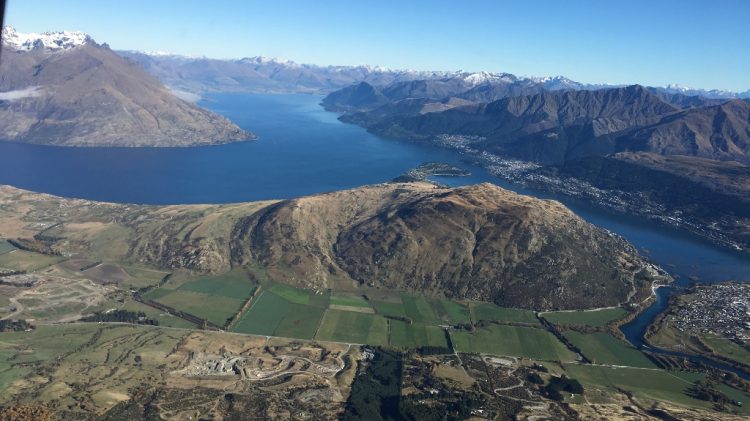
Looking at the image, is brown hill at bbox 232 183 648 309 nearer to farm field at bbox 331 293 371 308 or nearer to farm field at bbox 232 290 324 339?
farm field at bbox 331 293 371 308

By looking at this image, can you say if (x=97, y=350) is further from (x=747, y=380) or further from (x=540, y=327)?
(x=747, y=380)

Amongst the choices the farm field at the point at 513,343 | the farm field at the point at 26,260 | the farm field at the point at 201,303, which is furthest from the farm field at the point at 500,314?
the farm field at the point at 26,260

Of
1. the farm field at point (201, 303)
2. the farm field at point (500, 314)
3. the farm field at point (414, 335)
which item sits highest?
the farm field at point (500, 314)

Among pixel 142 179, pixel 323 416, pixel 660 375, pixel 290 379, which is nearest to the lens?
pixel 323 416

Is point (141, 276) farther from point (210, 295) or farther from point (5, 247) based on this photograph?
point (5, 247)

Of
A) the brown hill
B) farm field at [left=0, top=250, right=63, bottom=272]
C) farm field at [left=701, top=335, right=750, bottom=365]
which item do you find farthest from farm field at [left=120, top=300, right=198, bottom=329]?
farm field at [left=701, top=335, right=750, bottom=365]

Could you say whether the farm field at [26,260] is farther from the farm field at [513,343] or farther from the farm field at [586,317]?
the farm field at [586,317]

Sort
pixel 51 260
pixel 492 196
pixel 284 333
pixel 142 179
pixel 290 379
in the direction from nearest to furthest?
pixel 290 379 < pixel 284 333 < pixel 51 260 < pixel 492 196 < pixel 142 179

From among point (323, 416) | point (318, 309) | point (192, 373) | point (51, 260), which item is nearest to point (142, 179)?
point (51, 260)
